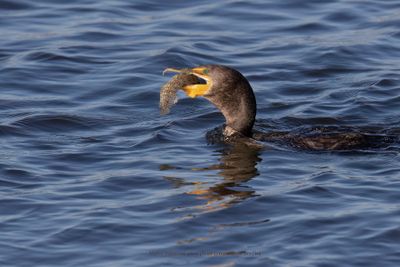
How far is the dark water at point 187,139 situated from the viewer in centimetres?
898

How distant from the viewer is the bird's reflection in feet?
33.0

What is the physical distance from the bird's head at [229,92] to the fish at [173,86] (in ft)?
0.26

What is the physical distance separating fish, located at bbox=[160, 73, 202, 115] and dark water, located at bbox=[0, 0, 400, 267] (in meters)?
0.38

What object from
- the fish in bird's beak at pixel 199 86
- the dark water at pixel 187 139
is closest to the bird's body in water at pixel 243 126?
the fish in bird's beak at pixel 199 86

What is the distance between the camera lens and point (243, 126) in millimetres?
→ 11828

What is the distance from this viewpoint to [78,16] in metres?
16.8

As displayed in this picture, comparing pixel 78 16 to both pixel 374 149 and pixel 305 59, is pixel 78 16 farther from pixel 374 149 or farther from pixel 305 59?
pixel 374 149

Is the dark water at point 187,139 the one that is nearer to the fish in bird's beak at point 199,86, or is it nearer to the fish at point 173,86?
the fish at point 173,86

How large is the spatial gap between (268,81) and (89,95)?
2.11 metres

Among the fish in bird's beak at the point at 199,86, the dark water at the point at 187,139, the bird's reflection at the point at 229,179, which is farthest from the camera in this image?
the fish in bird's beak at the point at 199,86

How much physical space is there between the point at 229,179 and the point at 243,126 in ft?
4.00

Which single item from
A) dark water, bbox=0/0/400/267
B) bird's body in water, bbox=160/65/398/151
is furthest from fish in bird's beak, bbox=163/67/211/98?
dark water, bbox=0/0/400/267

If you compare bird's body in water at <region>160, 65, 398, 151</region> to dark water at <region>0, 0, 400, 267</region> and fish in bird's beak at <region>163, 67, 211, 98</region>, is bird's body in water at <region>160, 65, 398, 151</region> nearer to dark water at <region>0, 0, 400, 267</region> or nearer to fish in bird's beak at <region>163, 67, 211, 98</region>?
fish in bird's beak at <region>163, 67, 211, 98</region>

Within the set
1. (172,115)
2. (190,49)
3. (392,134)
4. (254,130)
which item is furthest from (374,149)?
(190,49)
